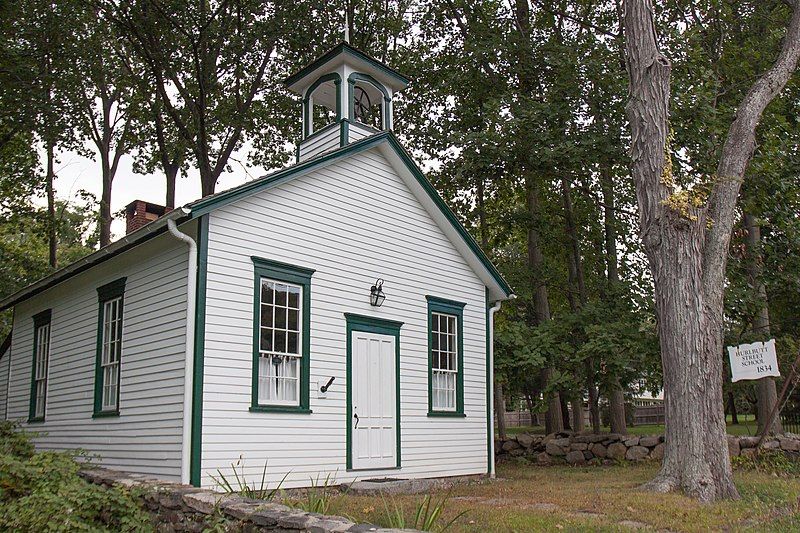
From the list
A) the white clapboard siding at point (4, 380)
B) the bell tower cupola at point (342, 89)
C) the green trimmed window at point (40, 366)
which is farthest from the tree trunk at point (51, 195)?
the bell tower cupola at point (342, 89)

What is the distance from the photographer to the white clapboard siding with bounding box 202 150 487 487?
9844 millimetres

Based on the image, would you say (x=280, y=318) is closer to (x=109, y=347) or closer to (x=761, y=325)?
(x=109, y=347)

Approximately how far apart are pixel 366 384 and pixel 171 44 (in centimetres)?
1355

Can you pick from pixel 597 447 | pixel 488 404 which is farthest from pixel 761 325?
pixel 488 404

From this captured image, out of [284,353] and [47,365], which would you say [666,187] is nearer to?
[284,353]

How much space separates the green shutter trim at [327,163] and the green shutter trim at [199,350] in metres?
0.31

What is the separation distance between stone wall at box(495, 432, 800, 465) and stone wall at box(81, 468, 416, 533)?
35.5 ft

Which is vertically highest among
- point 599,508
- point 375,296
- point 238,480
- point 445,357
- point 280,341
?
point 375,296

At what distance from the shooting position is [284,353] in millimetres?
10570

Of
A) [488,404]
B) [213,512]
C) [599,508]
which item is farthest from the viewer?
[488,404]

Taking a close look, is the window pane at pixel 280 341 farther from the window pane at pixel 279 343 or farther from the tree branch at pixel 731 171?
the tree branch at pixel 731 171

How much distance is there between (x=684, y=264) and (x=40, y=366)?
38.4ft

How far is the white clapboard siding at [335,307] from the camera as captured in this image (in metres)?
9.84

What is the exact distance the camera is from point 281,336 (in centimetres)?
1065
